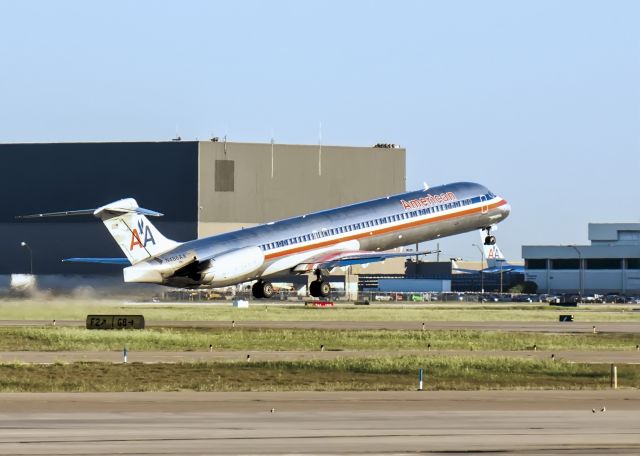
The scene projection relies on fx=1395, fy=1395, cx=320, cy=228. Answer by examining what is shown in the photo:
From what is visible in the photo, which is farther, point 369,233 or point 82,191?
point 82,191

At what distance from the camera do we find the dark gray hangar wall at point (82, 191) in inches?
6821

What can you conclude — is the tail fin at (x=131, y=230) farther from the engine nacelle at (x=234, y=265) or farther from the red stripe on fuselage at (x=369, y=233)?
the red stripe on fuselage at (x=369, y=233)

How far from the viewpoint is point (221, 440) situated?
30.7 meters

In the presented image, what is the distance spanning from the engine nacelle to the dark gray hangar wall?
3282 inches

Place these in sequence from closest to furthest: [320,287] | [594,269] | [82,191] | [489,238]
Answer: [320,287], [489,238], [82,191], [594,269]

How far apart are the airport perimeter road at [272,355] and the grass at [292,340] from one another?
2.50 metres

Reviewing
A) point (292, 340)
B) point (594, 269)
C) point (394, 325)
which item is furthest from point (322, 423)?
point (594, 269)

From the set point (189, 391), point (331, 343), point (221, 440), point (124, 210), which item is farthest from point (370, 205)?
point (221, 440)

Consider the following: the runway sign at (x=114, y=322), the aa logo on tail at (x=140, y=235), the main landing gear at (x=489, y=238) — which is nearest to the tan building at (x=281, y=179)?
the main landing gear at (x=489, y=238)

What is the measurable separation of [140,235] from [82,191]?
93293mm

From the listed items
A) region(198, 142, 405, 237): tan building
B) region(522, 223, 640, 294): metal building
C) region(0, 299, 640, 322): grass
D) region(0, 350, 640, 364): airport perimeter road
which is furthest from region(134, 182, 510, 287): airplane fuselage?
region(522, 223, 640, 294): metal building

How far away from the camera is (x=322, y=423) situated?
3431 cm

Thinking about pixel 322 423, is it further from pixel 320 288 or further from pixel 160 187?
pixel 160 187

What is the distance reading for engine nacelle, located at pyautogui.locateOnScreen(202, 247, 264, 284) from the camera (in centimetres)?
8644
